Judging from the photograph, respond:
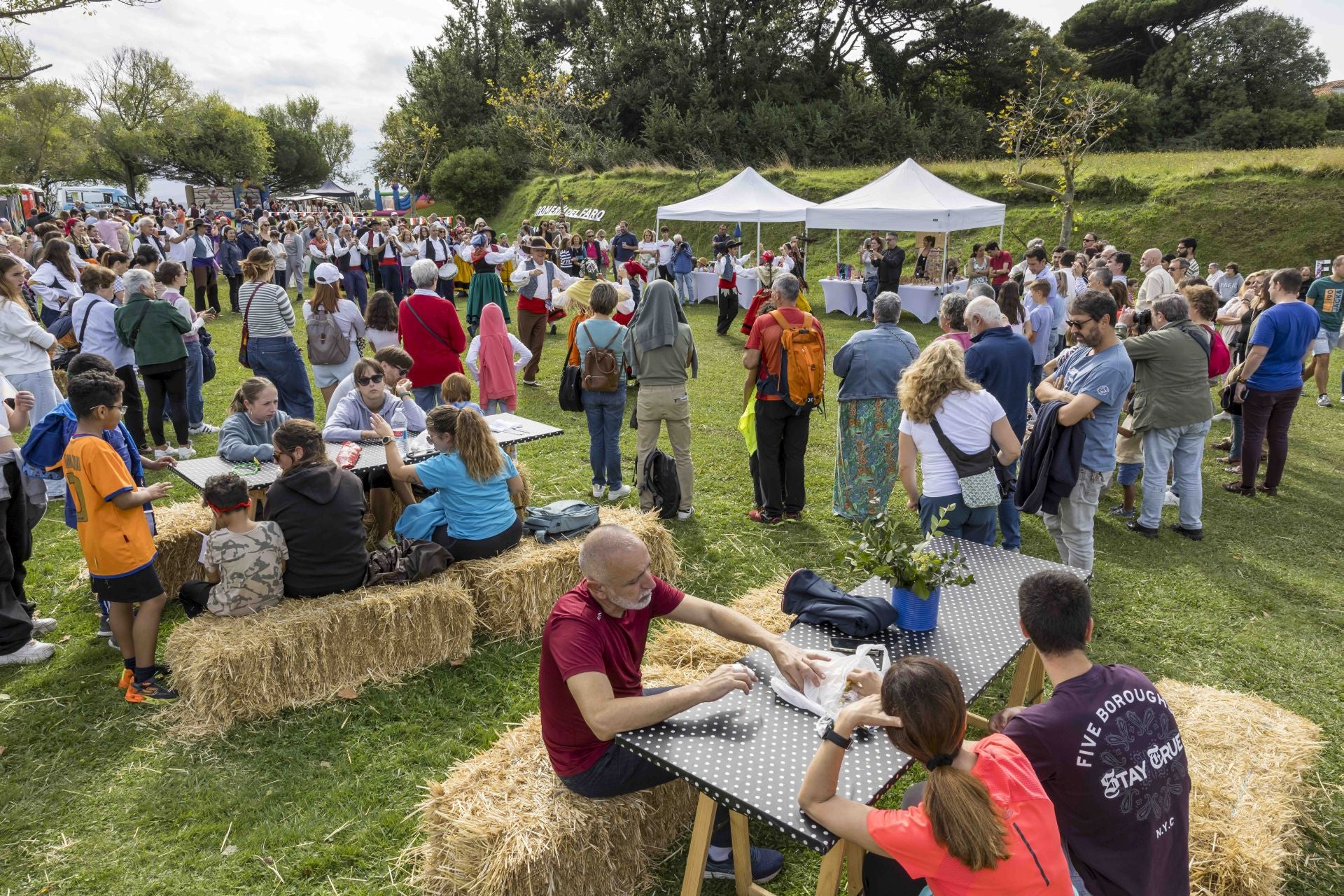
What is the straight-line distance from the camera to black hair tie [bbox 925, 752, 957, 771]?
1897mm

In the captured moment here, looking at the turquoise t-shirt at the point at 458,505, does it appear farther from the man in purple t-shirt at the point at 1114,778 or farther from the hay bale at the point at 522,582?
the man in purple t-shirt at the point at 1114,778

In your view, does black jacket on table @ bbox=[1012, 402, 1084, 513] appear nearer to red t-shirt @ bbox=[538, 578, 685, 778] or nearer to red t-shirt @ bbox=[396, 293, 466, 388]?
red t-shirt @ bbox=[538, 578, 685, 778]

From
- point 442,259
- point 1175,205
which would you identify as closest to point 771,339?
point 442,259

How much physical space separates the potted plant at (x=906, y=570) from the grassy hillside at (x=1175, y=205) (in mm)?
17803

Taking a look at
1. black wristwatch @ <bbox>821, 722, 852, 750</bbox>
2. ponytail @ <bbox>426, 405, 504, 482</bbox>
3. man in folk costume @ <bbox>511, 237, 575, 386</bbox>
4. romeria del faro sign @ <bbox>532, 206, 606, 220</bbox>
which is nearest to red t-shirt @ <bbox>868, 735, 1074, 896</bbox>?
black wristwatch @ <bbox>821, 722, 852, 750</bbox>

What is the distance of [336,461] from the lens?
5043 mm

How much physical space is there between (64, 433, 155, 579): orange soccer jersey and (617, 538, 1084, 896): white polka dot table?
9.82ft

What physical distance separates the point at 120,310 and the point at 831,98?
106ft

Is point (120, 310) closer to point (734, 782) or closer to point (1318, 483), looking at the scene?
point (734, 782)

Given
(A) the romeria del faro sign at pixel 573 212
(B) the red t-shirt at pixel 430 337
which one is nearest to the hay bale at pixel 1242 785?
(B) the red t-shirt at pixel 430 337

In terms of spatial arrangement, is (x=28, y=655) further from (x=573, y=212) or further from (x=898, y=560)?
(x=573, y=212)

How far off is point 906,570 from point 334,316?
5.91 meters

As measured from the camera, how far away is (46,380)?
6.20 m

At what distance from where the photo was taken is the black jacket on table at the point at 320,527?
4145 millimetres
